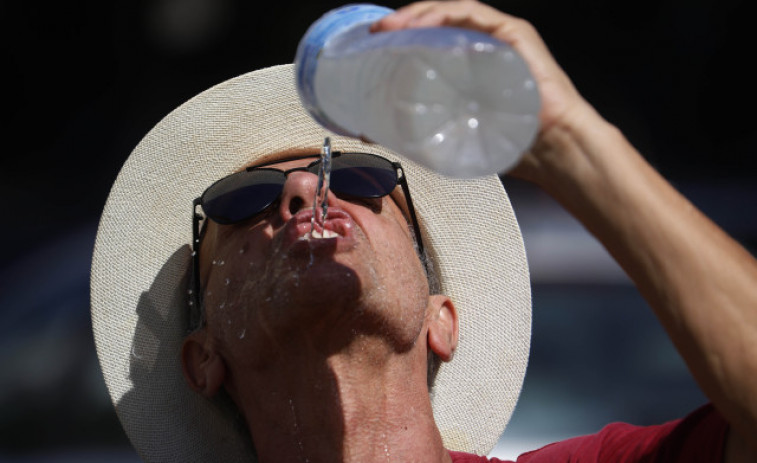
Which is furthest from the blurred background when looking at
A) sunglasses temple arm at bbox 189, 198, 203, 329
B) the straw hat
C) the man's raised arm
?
the man's raised arm

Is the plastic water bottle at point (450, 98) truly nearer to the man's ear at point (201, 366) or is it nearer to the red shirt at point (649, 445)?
the red shirt at point (649, 445)

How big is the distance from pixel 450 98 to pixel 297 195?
0.75 m

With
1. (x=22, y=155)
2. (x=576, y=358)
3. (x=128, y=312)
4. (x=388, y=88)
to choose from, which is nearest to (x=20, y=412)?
(x=22, y=155)

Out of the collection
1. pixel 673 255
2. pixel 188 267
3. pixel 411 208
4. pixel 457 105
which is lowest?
pixel 188 267

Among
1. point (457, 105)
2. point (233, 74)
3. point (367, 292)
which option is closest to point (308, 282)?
point (367, 292)

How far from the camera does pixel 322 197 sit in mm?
1938

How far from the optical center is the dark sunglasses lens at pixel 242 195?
77.7 inches

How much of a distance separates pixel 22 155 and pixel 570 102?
11.7 feet

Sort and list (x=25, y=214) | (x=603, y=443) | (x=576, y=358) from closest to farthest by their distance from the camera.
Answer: (x=603, y=443) → (x=576, y=358) → (x=25, y=214)

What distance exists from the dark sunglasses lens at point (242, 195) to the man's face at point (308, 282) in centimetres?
3

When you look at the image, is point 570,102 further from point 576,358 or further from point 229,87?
point 576,358

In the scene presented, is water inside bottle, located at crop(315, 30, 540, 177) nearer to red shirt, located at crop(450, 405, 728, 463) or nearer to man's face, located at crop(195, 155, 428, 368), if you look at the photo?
man's face, located at crop(195, 155, 428, 368)

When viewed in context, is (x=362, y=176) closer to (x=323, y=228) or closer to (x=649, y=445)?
(x=323, y=228)

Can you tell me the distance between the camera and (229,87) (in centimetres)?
218
